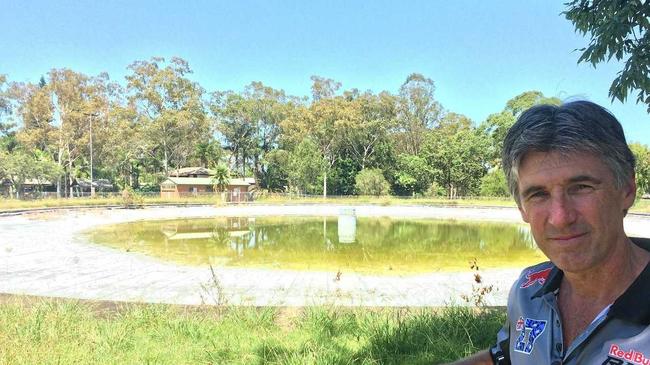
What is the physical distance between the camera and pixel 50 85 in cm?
4534

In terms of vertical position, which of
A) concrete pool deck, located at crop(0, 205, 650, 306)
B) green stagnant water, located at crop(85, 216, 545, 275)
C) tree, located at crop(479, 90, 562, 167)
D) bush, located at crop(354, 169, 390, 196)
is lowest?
green stagnant water, located at crop(85, 216, 545, 275)

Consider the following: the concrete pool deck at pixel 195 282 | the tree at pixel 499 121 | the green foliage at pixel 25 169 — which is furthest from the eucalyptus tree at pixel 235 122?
the concrete pool deck at pixel 195 282

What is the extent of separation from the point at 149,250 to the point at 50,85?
41517 millimetres

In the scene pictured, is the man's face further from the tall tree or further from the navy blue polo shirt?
the tall tree

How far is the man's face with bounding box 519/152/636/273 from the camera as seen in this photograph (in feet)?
3.26

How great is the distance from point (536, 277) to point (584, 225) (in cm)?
34

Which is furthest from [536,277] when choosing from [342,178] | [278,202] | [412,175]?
[342,178]

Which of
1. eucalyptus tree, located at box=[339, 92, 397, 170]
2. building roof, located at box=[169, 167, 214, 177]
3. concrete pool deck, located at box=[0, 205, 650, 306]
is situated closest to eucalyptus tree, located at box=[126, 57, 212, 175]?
building roof, located at box=[169, 167, 214, 177]

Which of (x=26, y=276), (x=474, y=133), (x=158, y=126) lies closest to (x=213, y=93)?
(x=158, y=126)

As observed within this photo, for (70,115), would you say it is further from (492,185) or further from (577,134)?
(577,134)

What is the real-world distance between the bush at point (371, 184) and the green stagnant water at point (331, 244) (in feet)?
69.5

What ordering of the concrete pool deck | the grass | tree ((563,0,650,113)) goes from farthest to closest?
the grass
the concrete pool deck
tree ((563,0,650,113))

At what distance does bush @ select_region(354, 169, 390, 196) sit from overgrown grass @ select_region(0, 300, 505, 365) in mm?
39509

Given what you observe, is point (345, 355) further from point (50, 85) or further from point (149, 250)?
point (50, 85)
